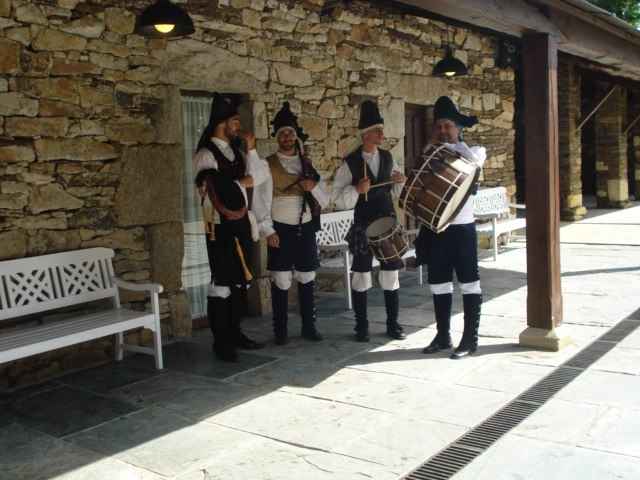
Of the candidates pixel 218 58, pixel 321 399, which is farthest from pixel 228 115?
pixel 321 399

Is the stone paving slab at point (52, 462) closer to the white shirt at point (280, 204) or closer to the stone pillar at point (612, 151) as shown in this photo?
the white shirt at point (280, 204)

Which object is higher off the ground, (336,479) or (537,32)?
(537,32)

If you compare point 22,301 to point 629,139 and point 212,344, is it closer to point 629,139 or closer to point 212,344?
point 212,344

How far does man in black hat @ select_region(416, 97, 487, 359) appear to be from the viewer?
425 cm

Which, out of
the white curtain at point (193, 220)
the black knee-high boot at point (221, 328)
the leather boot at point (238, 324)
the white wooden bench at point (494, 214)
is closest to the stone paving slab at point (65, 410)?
the black knee-high boot at point (221, 328)

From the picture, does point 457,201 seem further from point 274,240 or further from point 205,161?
point 205,161

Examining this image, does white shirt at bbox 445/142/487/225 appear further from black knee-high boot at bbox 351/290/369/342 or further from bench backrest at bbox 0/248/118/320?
bench backrest at bbox 0/248/118/320

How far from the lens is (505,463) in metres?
2.82

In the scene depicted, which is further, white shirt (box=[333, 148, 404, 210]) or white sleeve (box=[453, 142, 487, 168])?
white shirt (box=[333, 148, 404, 210])

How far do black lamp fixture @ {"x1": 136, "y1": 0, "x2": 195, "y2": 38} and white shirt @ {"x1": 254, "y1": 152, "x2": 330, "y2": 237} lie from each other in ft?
3.24

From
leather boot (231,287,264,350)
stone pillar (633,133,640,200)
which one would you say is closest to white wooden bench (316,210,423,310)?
leather boot (231,287,264,350)

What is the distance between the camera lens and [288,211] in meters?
4.68

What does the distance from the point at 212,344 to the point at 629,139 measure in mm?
12529

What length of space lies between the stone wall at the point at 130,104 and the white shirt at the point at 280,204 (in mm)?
684
